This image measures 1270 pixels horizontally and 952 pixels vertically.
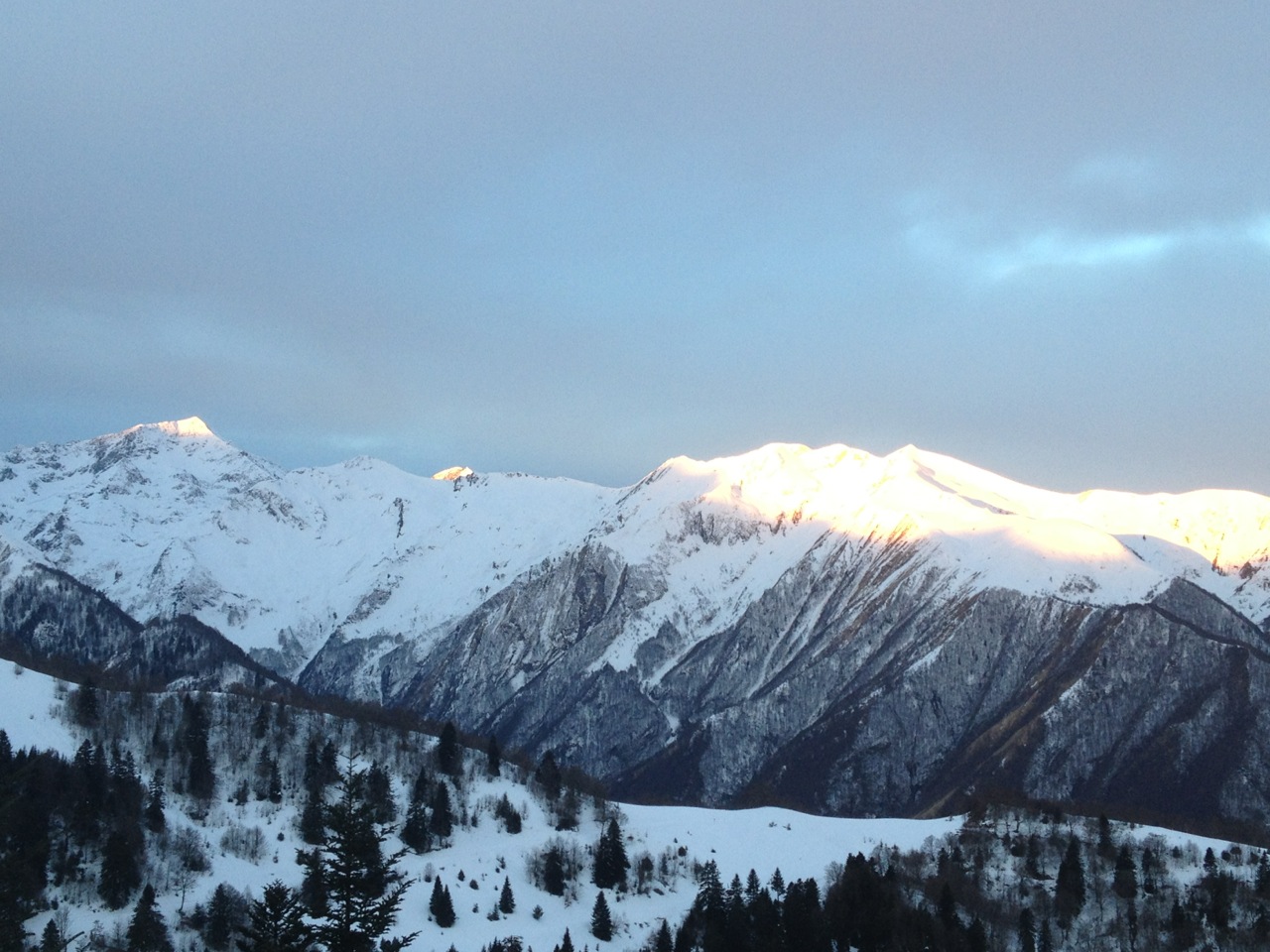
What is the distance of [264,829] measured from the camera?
173 metres

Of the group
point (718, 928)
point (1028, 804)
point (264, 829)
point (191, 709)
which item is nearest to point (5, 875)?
point (718, 928)

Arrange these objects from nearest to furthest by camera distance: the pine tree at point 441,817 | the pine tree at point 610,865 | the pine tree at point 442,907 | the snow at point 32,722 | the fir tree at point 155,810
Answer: the pine tree at point 442,907 < the fir tree at point 155,810 < the pine tree at point 610,865 < the pine tree at point 441,817 < the snow at point 32,722

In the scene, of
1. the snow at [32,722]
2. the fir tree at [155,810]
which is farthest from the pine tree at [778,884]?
the snow at [32,722]

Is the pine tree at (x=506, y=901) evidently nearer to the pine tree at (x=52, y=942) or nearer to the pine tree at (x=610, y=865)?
the pine tree at (x=610, y=865)

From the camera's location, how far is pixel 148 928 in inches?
5389

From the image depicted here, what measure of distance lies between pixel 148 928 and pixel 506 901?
42301mm

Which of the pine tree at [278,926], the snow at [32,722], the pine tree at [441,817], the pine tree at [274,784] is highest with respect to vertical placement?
the snow at [32,722]

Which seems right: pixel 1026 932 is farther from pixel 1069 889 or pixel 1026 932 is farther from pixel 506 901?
pixel 506 901

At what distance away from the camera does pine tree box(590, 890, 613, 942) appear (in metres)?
160

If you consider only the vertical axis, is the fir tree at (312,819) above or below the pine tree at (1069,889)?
above

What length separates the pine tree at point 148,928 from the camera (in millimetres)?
130000

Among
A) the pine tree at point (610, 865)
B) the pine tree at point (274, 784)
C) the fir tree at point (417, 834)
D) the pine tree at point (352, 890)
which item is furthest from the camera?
the pine tree at point (274, 784)

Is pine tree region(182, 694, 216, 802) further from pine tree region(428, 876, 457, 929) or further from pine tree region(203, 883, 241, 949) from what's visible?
pine tree region(428, 876, 457, 929)

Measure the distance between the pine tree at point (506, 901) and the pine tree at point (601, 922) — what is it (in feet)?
31.5
